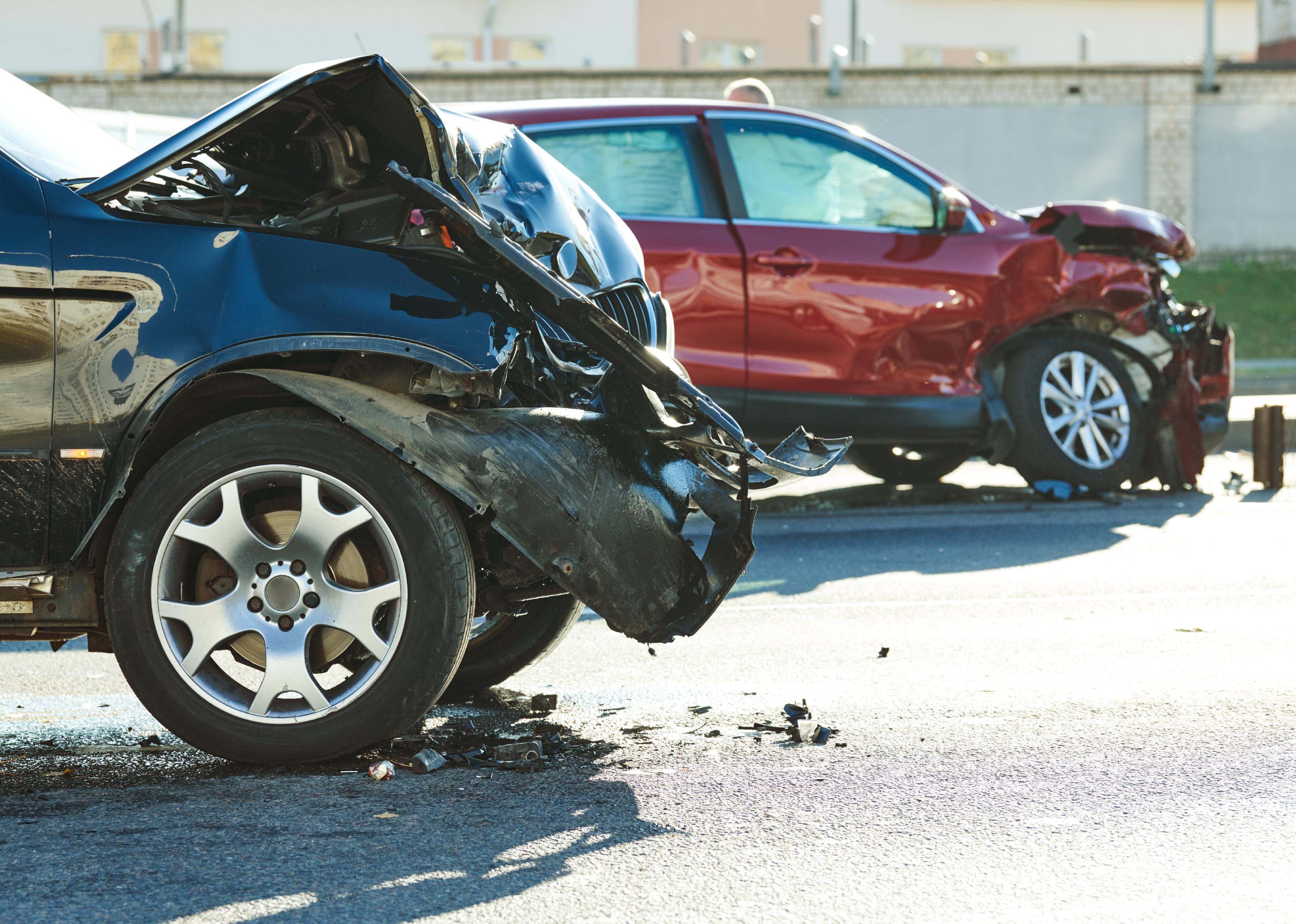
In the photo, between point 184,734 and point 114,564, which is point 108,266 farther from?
point 184,734

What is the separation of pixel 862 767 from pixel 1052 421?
5141 millimetres

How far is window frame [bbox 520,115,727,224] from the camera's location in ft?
26.4

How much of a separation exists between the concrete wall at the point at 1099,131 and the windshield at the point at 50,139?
71.7 ft

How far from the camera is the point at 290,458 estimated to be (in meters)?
3.83

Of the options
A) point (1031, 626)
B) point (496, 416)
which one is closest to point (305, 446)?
point (496, 416)

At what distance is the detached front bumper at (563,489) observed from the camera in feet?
12.5

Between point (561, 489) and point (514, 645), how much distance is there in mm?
1026

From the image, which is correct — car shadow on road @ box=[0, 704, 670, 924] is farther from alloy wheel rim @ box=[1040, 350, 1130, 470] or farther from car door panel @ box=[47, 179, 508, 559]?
alloy wheel rim @ box=[1040, 350, 1130, 470]

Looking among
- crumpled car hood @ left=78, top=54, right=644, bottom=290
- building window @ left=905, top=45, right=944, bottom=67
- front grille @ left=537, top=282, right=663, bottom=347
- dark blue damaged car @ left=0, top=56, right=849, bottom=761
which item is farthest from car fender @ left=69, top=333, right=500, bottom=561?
building window @ left=905, top=45, right=944, bottom=67

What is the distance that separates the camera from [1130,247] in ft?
29.2

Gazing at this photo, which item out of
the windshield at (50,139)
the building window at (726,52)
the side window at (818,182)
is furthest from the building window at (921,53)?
the windshield at (50,139)

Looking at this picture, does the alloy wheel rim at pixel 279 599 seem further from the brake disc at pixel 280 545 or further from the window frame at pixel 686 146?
the window frame at pixel 686 146

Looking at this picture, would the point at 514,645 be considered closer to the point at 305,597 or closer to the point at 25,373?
A: the point at 305,597

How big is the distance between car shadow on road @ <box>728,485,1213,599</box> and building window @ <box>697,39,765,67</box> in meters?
30.2
